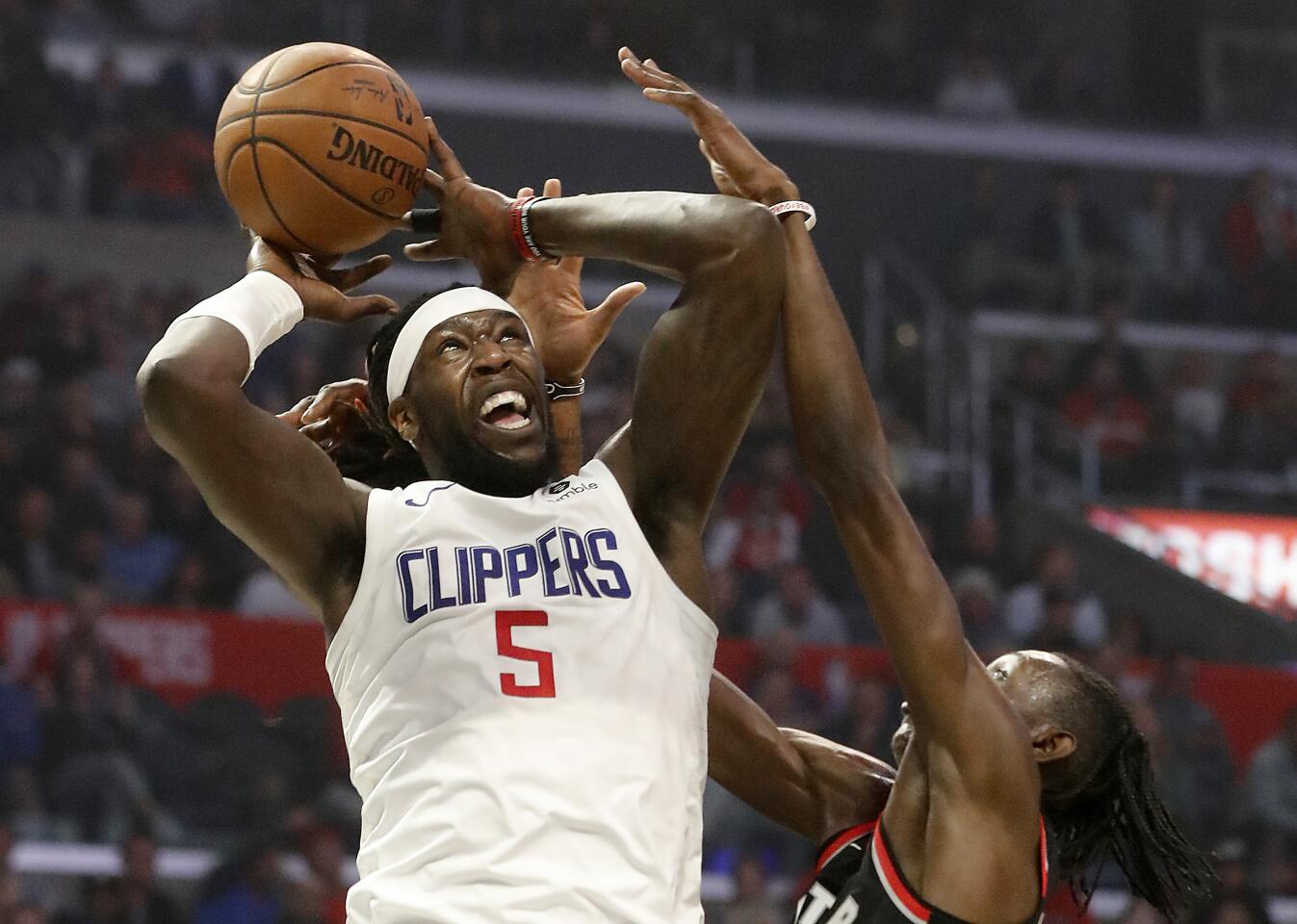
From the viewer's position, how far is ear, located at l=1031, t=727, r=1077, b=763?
3.21m

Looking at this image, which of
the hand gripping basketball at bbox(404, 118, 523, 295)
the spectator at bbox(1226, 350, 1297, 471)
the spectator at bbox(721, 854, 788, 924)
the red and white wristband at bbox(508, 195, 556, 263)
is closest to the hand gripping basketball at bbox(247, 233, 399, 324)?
the hand gripping basketball at bbox(404, 118, 523, 295)

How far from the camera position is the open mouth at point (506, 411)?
9.97 ft

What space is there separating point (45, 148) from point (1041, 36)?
23.0 ft

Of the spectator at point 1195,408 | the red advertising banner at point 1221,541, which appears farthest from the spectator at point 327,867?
the spectator at point 1195,408

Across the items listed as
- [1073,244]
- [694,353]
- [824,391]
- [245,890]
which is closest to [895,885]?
[824,391]

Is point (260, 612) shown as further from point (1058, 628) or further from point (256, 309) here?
point (256, 309)

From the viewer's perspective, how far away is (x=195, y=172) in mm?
10781

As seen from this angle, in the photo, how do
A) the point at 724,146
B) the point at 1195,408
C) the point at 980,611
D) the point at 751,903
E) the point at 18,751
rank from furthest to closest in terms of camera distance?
the point at 1195,408, the point at 980,611, the point at 18,751, the point at 751,903, the point at 724,146

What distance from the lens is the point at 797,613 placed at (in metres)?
8.48

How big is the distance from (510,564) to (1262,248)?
10648 millimetres

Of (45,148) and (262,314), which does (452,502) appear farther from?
(45,148)

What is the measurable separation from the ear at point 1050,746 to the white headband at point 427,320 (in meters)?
1.10

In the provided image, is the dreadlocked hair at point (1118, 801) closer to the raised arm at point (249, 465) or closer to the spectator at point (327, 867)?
the raised arm at point (249, 465)

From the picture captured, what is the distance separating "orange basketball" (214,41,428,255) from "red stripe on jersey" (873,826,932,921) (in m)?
1.33
